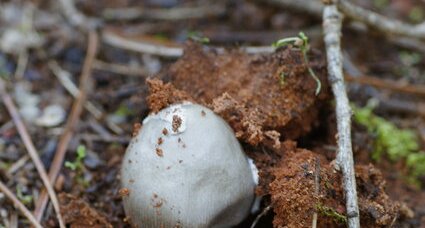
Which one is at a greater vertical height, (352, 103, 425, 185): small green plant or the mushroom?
the mushroom

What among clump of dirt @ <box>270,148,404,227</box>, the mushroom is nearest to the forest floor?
clump of dirt @ <box>270,148,404,227</box>

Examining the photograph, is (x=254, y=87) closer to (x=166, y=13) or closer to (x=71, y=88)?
(x=71, y=88)

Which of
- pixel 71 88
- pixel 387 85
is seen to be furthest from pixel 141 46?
pixel 387 85

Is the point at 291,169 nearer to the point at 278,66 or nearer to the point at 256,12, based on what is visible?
the point at 278,66

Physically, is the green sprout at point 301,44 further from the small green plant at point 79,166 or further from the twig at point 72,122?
the twig at point 72,122

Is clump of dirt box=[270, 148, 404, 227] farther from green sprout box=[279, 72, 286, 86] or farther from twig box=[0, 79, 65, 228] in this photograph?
twig box=[0, 79, 65, 228]

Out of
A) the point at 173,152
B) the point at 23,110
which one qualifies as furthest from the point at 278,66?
the point at 23,110
